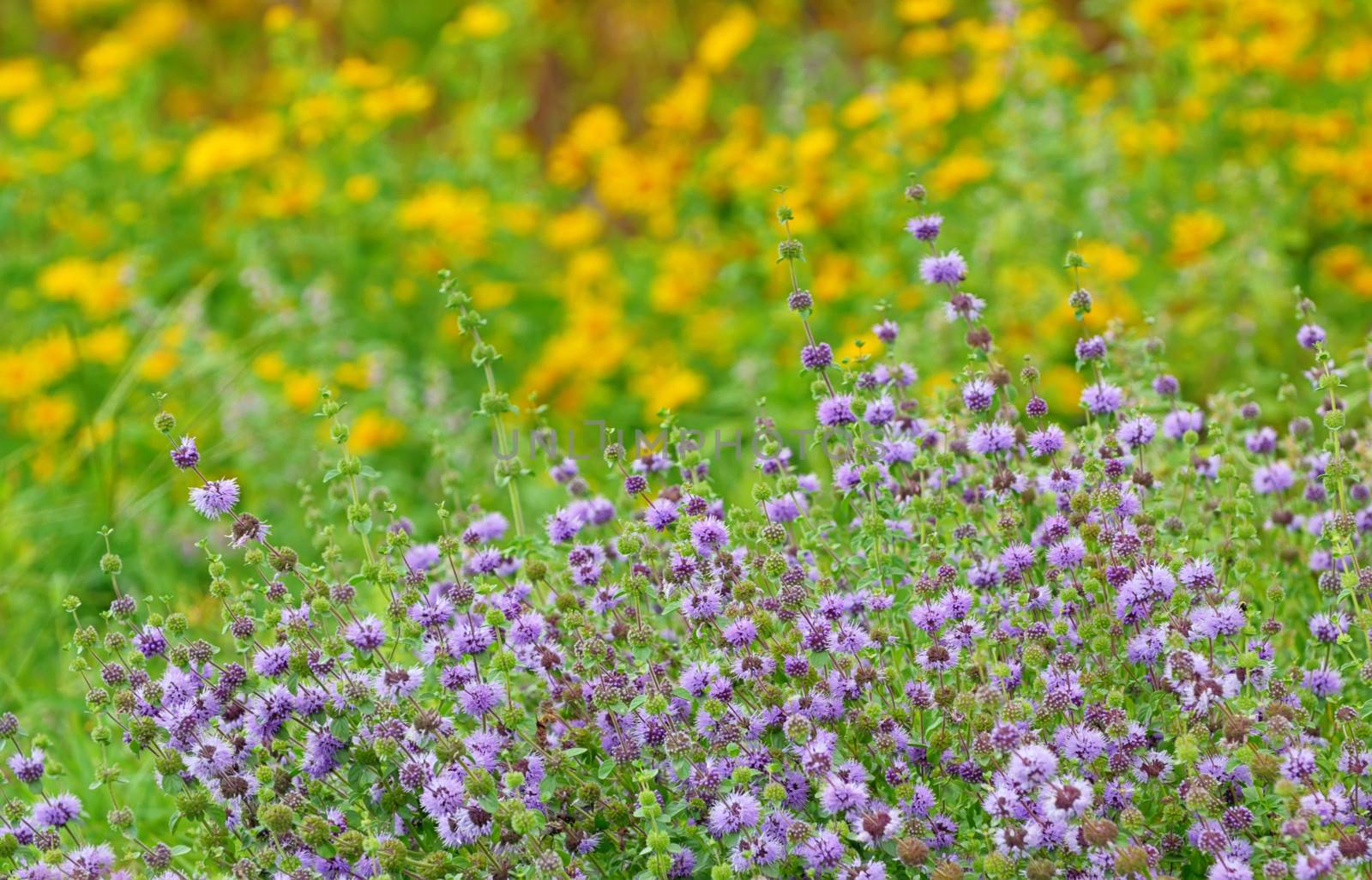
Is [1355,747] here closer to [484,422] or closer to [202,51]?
[484,422]

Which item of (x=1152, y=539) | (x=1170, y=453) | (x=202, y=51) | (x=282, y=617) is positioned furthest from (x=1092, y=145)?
(x=202, y=51)

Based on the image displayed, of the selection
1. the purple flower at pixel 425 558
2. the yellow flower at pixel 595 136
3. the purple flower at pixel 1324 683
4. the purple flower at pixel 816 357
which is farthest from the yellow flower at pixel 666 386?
the purple flower at pixel 1324 683

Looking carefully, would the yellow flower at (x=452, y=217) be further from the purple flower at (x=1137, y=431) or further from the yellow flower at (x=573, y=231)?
the purple flower at (x=1137, y=431)

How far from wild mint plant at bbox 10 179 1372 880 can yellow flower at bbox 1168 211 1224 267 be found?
7.47 ft

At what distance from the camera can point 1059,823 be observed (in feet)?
6.04

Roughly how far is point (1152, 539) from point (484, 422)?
2938 millimetres

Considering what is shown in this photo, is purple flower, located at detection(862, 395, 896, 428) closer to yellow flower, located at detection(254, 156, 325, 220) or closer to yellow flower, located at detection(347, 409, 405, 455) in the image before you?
yellow flower, located at detection(347, 409, 405, 455)

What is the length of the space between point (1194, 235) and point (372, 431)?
261 cm

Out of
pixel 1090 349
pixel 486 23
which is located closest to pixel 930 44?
pixel 486 23

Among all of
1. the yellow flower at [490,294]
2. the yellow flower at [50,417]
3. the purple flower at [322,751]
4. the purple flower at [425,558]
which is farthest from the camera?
the yellow flower at [490,294]

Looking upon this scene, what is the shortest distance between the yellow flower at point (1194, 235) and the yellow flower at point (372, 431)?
2491 mm

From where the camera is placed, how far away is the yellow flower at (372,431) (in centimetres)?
502

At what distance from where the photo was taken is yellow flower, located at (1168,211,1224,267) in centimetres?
471

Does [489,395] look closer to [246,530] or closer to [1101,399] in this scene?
[246,530]
